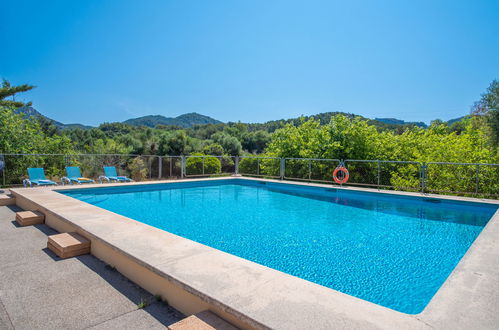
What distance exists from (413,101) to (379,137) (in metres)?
12.9

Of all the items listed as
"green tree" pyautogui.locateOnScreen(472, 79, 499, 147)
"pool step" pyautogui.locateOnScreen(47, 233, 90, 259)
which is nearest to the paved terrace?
"pool step" pyautogui.locateOnScreen(47, 233, 90, 259)

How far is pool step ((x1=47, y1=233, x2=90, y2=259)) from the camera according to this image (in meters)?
2.99

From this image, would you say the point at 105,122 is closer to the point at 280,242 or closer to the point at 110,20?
the point at 110,20

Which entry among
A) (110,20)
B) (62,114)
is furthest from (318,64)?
(62,114)

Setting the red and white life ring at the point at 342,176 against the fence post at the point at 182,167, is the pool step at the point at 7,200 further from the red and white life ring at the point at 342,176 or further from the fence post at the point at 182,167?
the red and white life ring at the point at 342,176

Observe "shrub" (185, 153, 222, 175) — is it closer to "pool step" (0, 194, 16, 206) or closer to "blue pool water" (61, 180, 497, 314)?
"blue pool water" (61, 180, 497, 314)

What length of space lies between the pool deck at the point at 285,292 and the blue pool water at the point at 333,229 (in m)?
0.59

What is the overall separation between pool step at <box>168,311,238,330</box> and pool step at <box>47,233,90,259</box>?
78.8 inches

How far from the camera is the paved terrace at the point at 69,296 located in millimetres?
1872

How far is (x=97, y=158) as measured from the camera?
393 inches

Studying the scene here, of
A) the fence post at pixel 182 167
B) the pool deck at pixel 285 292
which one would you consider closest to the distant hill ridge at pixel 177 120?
the fence post at pixel 182 167

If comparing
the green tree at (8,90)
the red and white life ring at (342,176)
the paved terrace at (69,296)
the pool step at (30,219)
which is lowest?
the paved terrace at (69,296)

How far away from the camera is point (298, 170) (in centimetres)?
1045

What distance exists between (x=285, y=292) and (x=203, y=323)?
548 mm
